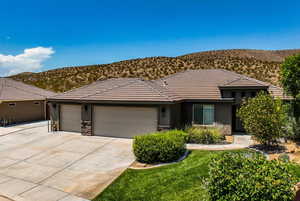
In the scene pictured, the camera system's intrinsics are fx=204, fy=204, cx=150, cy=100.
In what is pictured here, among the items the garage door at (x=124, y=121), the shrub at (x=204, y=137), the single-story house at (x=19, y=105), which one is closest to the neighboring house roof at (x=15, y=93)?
the single-story house at (x=19, y=105)

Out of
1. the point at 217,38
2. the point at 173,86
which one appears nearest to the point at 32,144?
the point at 173,86

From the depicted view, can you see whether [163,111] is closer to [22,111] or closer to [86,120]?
[86,120]

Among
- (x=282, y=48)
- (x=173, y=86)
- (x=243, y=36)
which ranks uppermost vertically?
(x=282, y=48)

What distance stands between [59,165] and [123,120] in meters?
5.70

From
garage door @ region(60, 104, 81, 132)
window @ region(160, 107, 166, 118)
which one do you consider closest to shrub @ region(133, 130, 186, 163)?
window @ region(160, 107, 166, 118)

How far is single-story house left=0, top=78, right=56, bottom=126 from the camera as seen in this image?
18906mm

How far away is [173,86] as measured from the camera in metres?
17.2

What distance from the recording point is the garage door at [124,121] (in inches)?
521

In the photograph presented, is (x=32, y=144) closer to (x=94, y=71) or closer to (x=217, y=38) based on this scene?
(x=217, y=38)

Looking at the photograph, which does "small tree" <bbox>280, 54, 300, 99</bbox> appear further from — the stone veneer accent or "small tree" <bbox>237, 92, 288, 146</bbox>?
the stone veneer accent

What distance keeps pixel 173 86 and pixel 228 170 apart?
13.1 metres

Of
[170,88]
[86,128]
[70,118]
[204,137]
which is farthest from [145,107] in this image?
[70,118]

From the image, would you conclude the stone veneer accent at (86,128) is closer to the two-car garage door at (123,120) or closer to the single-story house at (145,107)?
the single-story house at (145,107)

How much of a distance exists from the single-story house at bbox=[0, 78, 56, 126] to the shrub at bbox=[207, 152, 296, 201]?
20029 millimetres
